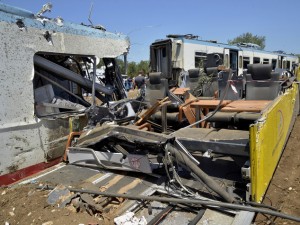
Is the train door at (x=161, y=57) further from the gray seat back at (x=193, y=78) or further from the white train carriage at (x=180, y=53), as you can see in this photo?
the gray seat back at (x=193, y=78)

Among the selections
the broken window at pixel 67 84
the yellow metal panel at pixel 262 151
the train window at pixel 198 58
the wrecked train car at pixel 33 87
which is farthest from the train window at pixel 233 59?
the yellow metal panel at pixel 262 151

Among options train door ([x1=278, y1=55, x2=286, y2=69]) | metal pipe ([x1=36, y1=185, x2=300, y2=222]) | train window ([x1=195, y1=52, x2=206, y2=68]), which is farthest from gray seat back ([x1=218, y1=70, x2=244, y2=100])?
train door ([x1=278, y1=55, x2=286, y2=69])

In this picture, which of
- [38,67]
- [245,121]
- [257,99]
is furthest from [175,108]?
[38,67]

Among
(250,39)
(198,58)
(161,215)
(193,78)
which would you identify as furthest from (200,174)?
(250,39)

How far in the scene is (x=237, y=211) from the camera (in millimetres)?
3088

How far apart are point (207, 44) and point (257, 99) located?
7742 millimetres

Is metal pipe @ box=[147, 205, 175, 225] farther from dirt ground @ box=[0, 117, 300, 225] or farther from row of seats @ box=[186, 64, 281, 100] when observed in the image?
row of seats @ box=[186, 64, 281, 100]

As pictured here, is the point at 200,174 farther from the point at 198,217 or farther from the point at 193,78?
the point at 193,78

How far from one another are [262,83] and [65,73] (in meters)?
4.06

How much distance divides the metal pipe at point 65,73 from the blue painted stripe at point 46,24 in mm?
653

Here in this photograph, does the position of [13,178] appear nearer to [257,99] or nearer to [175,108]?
[175,108]

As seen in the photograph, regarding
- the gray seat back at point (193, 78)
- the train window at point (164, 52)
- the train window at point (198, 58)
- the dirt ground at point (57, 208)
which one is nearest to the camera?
the dirt ground at point (57, 208)

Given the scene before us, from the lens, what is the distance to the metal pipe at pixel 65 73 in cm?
542

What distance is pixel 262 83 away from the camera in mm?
5625
